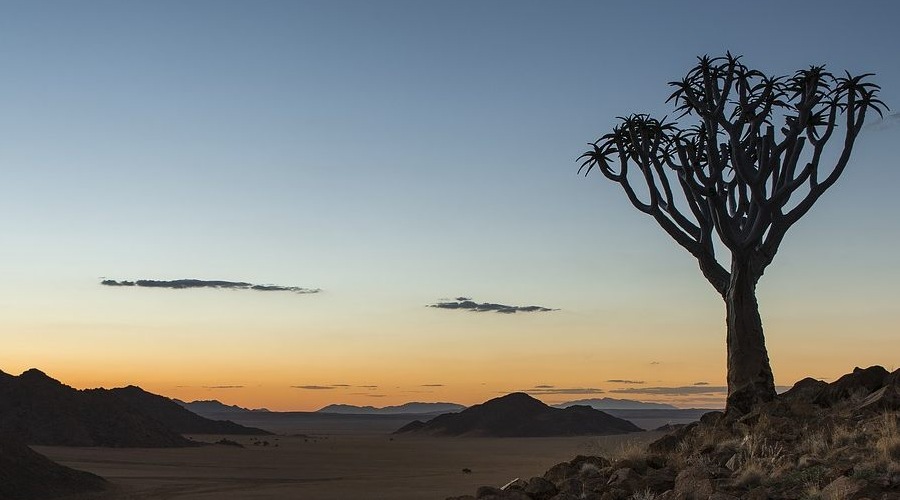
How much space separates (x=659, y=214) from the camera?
76.0 ft

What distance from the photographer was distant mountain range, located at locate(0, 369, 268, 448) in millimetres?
69000

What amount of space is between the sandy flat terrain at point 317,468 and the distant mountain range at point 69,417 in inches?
130

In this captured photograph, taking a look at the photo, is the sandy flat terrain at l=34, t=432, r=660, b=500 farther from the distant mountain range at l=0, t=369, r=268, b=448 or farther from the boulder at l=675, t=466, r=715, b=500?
the boulder at l=675, t=466, r=715, b=500

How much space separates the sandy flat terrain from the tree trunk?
9.53 ft

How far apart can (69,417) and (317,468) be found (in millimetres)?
27653

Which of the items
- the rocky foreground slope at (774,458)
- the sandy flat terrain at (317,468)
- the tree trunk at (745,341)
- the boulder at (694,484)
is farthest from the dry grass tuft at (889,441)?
the sandy flat terrain at (317,468)

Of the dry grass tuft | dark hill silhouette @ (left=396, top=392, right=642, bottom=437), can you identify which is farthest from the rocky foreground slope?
dark hill silhouette @ (left=396, top=392, right=642, bottom=437)

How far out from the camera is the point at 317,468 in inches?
2127

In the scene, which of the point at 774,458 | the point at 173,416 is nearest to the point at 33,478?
the point at 774,458

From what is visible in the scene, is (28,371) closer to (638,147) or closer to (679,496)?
(638,147)

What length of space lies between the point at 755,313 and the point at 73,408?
63.9 metres

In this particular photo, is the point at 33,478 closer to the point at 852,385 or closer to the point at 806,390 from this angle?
the point at 806,390

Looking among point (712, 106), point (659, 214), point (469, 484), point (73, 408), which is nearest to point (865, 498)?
point (659, 214)

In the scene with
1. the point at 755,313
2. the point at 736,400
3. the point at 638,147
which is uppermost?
the point at 638,147
